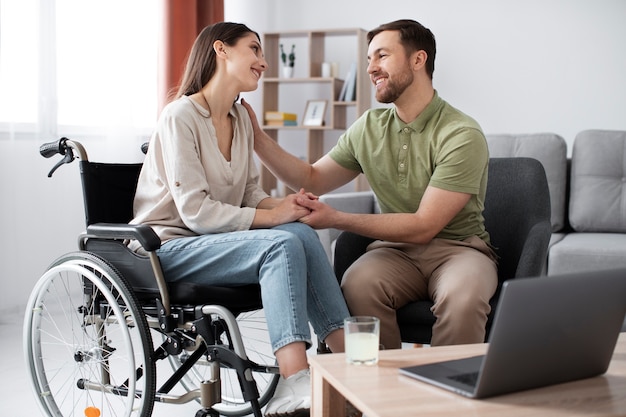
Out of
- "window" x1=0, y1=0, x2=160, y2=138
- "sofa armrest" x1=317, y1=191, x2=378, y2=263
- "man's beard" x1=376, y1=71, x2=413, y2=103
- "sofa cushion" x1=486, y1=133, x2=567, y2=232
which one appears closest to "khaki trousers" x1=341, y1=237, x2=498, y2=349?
"man's beard" x1=376, y1=71, x2=413, y2=103

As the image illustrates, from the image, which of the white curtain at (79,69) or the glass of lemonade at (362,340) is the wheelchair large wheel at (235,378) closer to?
the glass of lemonade at (362,340)

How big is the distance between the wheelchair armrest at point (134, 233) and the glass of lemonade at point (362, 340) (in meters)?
0.63

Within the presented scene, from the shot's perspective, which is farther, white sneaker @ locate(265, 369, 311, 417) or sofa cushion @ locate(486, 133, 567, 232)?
sofa cushion @ locate(486, 133, 567, 232)

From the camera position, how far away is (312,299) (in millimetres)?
1861

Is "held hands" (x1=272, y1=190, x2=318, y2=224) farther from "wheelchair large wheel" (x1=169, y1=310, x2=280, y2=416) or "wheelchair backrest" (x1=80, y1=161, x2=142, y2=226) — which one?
"wheelchair backrest" (x1=80, y1=161, x2=142, y2=226)

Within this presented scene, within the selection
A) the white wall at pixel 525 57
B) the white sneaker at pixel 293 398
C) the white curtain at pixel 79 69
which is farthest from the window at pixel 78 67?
the white sneaker at pixel 293 398

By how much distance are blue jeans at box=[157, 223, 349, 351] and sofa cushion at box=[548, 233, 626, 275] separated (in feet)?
5.05

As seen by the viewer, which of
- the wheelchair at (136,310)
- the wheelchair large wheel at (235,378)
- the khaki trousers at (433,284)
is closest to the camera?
the wheelchair at (136,310)

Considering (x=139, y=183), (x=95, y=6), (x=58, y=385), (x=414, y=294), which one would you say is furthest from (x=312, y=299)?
(x=95, y=6)

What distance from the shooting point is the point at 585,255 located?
3.12m

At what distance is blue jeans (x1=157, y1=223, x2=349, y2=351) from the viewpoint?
174 centimetres

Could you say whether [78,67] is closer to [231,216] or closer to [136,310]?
[231,216]

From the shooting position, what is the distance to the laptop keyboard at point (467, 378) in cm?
122

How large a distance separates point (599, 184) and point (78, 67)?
252 centimetres
